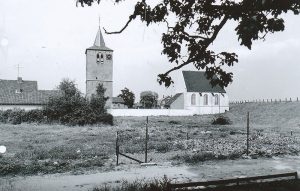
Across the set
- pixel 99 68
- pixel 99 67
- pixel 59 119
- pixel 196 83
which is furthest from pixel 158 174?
pixel 196 83

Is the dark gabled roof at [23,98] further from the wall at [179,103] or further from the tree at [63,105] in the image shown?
the wall at [179,103]

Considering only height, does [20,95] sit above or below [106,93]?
below

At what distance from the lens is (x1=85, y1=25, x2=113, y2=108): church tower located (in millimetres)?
71062

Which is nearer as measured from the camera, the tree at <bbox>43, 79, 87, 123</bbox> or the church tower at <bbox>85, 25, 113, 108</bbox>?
the tree at <bbox>43, 79, 87, 123</bbox>

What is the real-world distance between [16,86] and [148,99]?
34.0 metres

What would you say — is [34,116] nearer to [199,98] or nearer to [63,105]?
[63,105]

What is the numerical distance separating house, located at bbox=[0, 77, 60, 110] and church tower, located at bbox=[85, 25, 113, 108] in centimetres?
788

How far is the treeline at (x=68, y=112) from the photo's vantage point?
139ft

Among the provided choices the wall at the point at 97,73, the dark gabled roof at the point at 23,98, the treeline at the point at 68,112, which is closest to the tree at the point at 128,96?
the wall at the point at 97,73

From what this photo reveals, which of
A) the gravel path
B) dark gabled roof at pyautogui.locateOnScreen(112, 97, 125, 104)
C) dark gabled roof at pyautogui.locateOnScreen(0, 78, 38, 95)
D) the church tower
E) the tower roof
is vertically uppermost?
the tower roof

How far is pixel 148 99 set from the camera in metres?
92.4

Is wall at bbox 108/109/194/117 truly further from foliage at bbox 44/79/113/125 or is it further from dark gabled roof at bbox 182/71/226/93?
foliage at bbox 44/79/113/125

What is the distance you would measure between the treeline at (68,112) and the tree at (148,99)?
4578cm

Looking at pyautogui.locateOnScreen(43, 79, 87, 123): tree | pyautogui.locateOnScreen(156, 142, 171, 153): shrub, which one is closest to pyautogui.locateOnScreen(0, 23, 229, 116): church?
pyautogui.locateOnScreen(43, 79, 87, 123): tree
